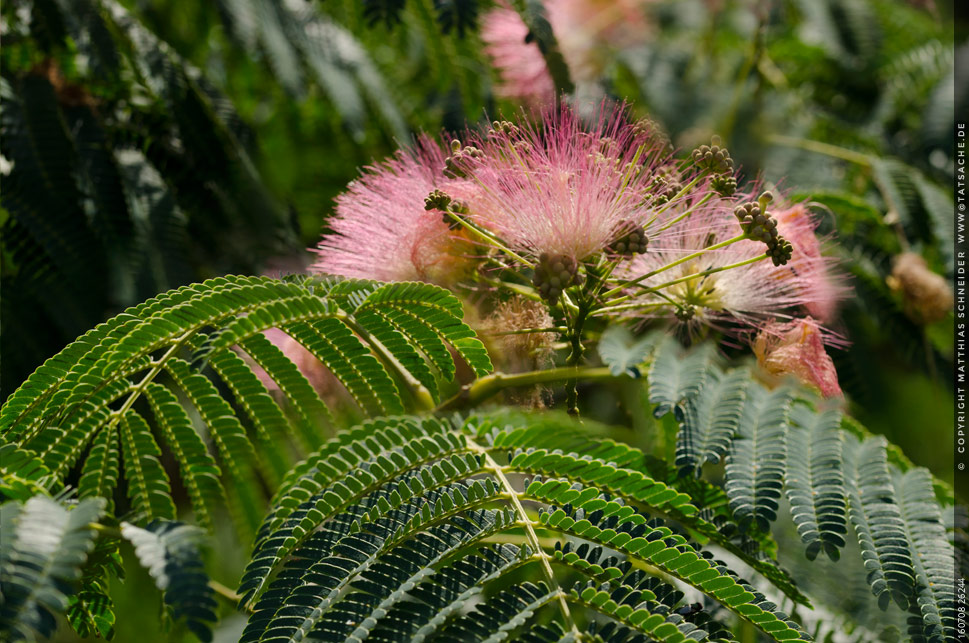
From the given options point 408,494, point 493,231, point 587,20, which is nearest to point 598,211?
point 493,231

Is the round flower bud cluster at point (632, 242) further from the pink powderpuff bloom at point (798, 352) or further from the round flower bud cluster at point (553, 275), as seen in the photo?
the pink powderpuff bloom at point (798, 352)

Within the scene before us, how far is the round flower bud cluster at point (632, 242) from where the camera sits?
133 centimetres

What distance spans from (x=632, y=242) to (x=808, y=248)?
0.53 m

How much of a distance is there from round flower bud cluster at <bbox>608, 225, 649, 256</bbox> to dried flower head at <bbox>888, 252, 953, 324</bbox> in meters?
1.48

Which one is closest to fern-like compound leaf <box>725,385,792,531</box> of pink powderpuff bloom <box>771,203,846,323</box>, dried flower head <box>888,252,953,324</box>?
pink powderpuff bloom <box>771,203,846,323</box>

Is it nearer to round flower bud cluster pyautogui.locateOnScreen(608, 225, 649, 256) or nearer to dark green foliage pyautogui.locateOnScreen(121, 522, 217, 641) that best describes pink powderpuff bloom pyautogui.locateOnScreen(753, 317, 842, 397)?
round flower bud cluster pyautogui.locateOnScreen(608, 225, 649, 256)

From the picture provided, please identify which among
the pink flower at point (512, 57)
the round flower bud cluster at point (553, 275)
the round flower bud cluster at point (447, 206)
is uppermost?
the pink flower at point (512, 57)

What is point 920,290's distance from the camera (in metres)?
2.44

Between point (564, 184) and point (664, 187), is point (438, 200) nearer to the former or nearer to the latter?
point (564, 184)

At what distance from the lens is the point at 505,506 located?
130cm

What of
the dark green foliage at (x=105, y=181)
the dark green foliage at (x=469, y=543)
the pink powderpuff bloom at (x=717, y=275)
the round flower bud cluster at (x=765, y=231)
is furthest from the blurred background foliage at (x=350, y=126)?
the dark green foliage at (x=469, y=543)

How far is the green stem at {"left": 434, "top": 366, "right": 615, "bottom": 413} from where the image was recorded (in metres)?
1.49

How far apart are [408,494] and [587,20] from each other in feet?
9.44

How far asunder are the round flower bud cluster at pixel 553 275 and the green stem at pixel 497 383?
198 mm
